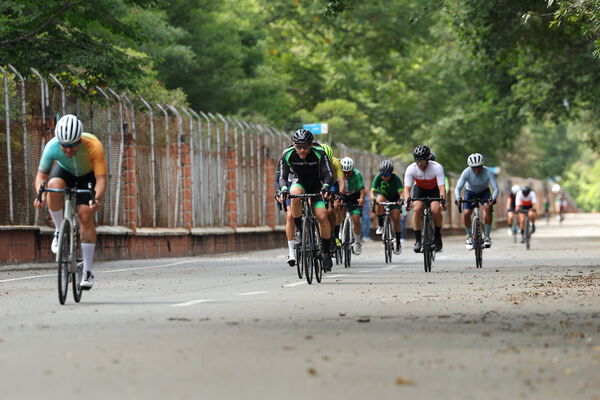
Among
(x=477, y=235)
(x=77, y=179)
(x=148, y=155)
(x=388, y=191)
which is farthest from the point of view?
(x=148, y=155)

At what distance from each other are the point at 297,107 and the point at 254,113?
12.8 meters

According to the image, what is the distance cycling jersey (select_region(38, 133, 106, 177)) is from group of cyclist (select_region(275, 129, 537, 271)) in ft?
11.3

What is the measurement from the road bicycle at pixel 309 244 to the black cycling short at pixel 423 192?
453cm

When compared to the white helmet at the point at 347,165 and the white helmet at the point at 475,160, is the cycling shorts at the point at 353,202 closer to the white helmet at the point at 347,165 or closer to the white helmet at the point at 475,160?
the white helmet at the point at 347,165

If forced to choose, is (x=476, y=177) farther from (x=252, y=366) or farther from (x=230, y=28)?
(x=230, y=28)

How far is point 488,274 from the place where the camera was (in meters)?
19.6

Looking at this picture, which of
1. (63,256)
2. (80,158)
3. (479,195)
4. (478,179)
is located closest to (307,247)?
(80,158)

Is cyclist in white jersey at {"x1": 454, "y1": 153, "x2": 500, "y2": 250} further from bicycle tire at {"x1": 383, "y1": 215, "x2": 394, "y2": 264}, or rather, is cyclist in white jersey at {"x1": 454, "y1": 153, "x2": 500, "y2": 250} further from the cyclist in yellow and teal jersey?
the cyclist in yellow and teal jersey

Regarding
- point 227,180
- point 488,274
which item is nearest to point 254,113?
point 227,180

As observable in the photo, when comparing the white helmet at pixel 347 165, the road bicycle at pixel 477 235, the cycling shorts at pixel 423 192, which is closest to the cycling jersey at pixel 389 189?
the white helmet at pixel 347 165

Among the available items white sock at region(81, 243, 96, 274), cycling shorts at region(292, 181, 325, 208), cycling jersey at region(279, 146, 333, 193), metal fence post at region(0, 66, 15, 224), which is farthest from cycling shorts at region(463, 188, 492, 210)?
white sock at region(81, 243, 96, 274)

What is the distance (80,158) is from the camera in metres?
13.6

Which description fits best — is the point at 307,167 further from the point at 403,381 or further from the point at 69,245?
the point at 403,381

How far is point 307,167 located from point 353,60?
46109 mm
